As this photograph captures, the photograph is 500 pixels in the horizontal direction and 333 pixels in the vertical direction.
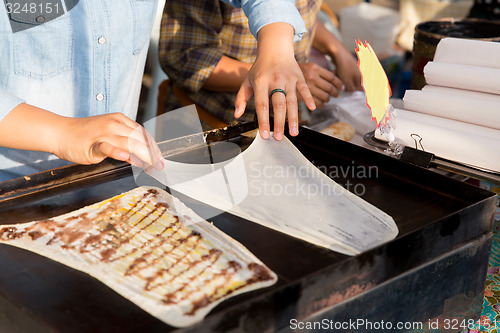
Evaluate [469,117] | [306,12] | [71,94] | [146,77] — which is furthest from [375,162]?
[146,77]

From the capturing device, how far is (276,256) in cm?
94

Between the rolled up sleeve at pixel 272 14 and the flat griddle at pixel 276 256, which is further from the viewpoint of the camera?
the rolled up sleeve at pixel 272 14

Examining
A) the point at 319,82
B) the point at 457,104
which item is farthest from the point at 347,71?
the point at 457,104

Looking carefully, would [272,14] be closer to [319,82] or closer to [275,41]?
[275,41]

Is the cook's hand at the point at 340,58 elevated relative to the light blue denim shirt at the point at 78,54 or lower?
lower

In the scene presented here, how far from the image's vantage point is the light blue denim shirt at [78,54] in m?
1.41

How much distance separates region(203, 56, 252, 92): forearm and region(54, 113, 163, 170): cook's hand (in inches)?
39.2

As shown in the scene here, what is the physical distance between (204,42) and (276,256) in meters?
1.35

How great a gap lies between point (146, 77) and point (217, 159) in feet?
7.21

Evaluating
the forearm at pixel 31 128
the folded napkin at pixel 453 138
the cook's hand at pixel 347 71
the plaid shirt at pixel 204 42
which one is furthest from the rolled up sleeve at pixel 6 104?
the cook's hand at pixel 347 71

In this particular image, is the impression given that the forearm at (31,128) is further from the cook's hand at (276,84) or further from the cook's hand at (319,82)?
the cook's hand at (319,82)

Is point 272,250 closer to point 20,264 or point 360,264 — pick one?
point 360,264

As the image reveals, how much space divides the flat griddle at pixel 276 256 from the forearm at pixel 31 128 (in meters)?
0.08

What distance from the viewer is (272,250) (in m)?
0.96
